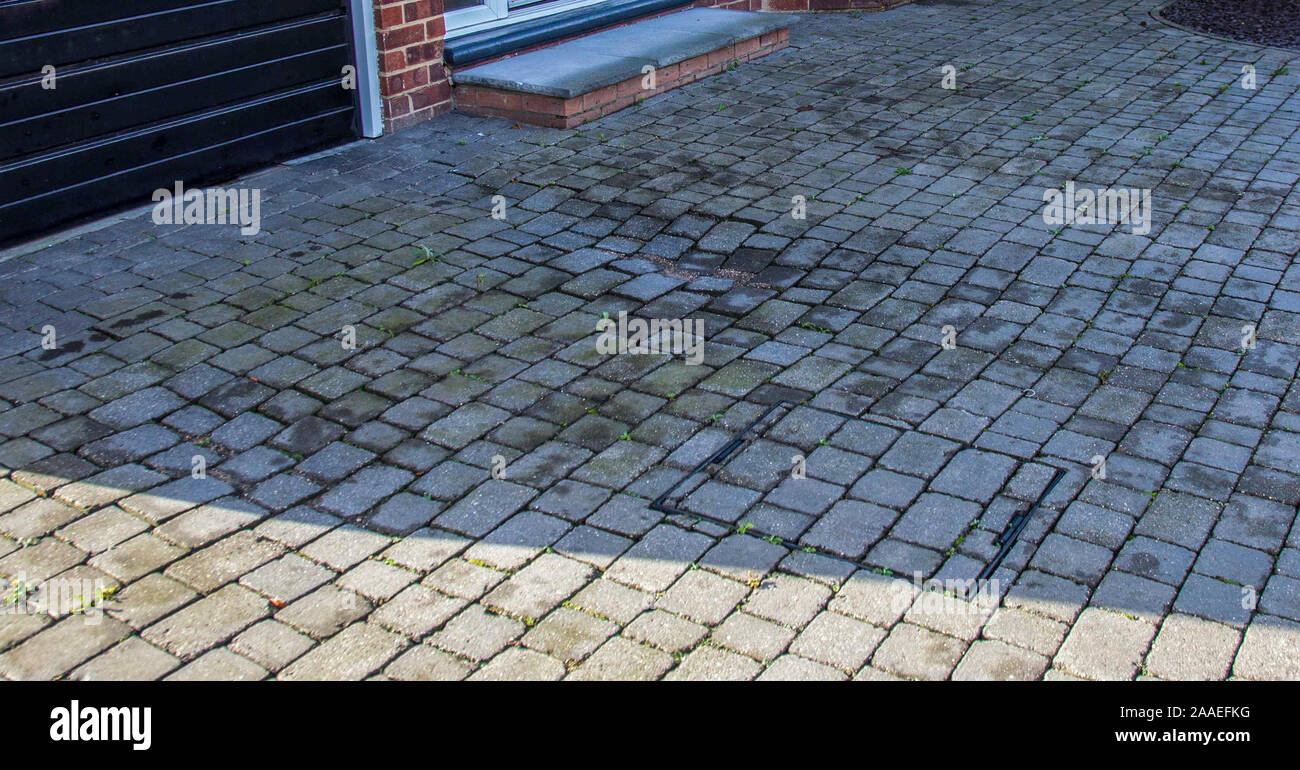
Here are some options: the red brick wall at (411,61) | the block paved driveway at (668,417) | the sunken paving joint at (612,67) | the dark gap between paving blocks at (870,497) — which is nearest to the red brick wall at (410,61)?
the red brick wall at (411,61)

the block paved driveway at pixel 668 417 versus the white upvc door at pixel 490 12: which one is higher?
the white upvc door at pixel 490 12

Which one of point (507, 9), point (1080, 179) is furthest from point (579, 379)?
point (507, 9)

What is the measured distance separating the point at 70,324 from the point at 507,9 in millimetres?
5161

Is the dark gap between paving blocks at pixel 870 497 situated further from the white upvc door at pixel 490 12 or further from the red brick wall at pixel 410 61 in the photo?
the white upvc door at pixel 490 12

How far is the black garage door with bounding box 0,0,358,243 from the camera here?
21.8ft

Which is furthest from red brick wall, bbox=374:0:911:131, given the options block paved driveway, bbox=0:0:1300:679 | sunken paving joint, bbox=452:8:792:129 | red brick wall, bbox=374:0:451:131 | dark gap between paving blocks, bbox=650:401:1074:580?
dark gap between paving blocks, bbox=650:401:1074:580

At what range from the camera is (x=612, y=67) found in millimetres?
9508

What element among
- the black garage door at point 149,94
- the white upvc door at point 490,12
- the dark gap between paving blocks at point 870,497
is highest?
the white upvc door at point 490,12

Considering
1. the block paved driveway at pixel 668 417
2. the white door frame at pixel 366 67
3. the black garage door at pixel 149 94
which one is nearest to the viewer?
the block paved driveway at pixel 668 417

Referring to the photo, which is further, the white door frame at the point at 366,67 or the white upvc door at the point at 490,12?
the white upvc door at the point at 490,12

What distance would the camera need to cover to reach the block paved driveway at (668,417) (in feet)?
12.6

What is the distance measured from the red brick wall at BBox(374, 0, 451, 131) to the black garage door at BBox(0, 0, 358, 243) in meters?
0.26

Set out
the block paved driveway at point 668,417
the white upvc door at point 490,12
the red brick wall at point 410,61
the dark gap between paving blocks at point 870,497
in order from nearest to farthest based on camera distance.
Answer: the block paved driveway at point 668,417
the dark gap between paving blocks at point 870,497
the red brick wall at point 410,61
the white upvc door at point 490,12

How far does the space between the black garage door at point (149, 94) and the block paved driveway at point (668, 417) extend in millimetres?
316
